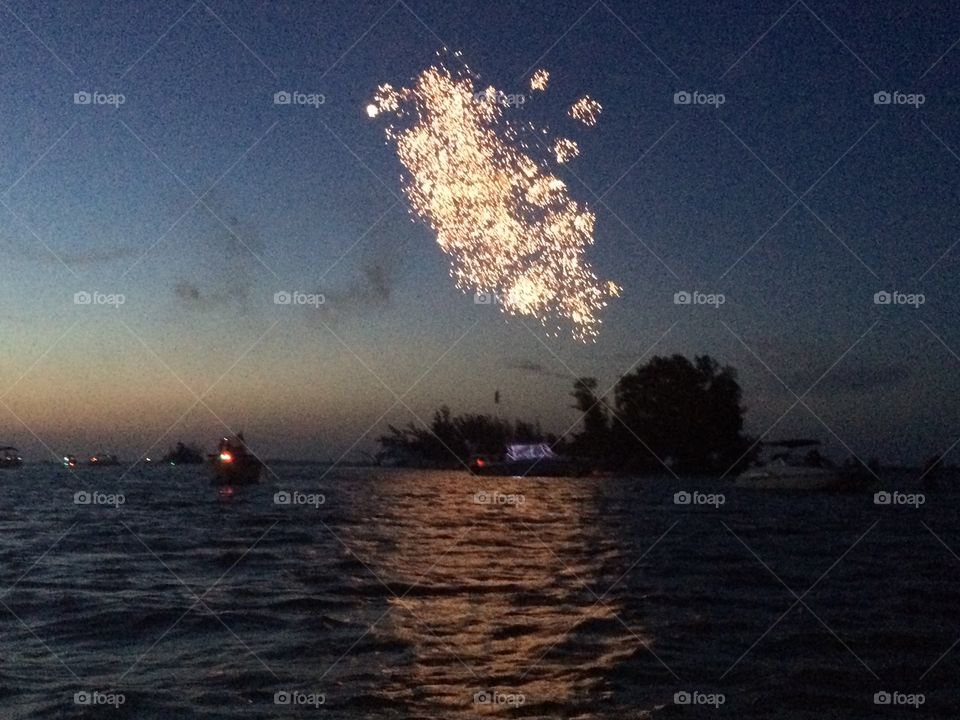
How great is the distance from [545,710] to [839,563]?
12682mm

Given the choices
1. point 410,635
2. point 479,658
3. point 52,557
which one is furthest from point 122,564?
point 479,658

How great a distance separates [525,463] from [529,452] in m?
1.16

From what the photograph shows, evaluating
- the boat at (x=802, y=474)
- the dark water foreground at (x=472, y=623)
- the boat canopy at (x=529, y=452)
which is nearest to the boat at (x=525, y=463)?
the boat canopy at (x=529, y=452)

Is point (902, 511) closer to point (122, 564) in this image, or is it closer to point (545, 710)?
point (122, 564)

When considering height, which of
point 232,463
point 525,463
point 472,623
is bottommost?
point 472,623

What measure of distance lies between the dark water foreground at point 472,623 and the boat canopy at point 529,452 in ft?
162

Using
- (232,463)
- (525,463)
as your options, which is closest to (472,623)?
(232,463)

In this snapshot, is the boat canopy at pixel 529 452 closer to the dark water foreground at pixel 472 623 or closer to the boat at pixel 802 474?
the boat at pixel 802 474

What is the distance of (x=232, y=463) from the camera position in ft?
161

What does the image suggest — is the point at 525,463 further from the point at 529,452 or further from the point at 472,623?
the point at 472,623

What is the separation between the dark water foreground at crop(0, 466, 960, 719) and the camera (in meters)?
10.9

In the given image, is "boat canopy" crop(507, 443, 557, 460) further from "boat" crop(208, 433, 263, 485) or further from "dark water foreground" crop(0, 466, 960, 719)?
"dark water foreground" crop(0, 466, 960, 719)

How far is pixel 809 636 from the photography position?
14.0m

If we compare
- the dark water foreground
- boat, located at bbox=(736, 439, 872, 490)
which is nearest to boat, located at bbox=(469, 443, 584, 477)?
boat, located at bbox=(736, 439, 872, 490)
